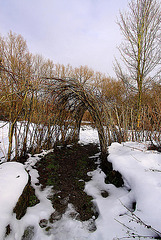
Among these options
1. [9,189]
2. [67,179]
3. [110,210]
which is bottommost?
[67,179]

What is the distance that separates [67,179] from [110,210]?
1.25 m

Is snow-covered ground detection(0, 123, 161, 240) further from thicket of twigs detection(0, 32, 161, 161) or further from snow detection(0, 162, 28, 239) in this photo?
thicket of twigs detection(0, 32, 161, 161)

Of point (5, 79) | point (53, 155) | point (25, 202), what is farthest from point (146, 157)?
point (5, 79)

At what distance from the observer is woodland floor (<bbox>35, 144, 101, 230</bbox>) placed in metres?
1.76

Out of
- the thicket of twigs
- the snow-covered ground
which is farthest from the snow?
the thicket of twigs

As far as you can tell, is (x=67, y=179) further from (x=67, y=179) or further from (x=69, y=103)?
(x=69, y=103)

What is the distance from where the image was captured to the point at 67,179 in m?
2.60

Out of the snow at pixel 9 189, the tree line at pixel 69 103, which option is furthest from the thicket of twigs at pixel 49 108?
the snow at pixel 9 189

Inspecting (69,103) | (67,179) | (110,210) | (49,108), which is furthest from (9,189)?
(69,103)

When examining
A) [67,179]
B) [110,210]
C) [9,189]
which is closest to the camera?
[9,189]

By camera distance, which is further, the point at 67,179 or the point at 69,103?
the point at 69,103

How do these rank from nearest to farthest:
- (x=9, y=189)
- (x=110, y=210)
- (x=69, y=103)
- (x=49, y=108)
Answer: (x=9, y=189), (x=110, y=210), (x=49, y=108), (x=69, y=103)

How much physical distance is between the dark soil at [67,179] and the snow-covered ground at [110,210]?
109mm

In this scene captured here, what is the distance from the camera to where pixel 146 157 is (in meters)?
2.11
